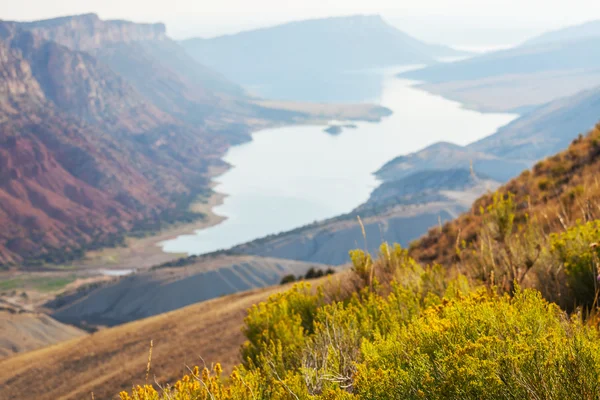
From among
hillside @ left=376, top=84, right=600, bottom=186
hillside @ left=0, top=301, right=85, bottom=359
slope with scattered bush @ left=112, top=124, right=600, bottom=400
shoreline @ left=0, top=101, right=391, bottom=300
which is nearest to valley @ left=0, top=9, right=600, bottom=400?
slope with scattered bush @ left=112, top=124, right=600, bottom=400

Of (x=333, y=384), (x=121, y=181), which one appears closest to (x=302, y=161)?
A: (x=121, y=181)

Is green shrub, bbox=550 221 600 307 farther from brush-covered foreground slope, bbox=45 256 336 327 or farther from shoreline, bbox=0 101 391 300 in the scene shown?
shoreline, bbox=0 101 391 300

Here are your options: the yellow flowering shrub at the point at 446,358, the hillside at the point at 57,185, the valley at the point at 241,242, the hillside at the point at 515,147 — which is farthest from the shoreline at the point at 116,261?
the yellow flowering shrub at the point at 446,358

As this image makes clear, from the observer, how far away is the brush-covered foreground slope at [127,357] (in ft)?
47.0

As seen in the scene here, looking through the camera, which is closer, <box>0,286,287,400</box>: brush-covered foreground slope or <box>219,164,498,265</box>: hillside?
<box>0,286,287,400</box>: brush-covered foreground slope

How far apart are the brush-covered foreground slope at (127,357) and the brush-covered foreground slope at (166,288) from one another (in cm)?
4356

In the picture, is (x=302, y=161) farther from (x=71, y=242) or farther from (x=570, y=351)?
(x=570, y=351)

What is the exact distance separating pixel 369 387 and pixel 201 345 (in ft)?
39.7

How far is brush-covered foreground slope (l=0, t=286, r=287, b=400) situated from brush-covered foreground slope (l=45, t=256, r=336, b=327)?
143 ft

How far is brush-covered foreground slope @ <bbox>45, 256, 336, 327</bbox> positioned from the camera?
65.2 metres

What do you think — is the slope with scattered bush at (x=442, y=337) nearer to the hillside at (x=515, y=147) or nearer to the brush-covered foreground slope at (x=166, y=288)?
the brush-covered foreground slope at (x=166, y=288)

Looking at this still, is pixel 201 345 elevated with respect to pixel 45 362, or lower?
elevated

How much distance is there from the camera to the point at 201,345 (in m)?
15.5

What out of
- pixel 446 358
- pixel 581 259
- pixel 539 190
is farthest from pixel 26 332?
pixel 446 358
